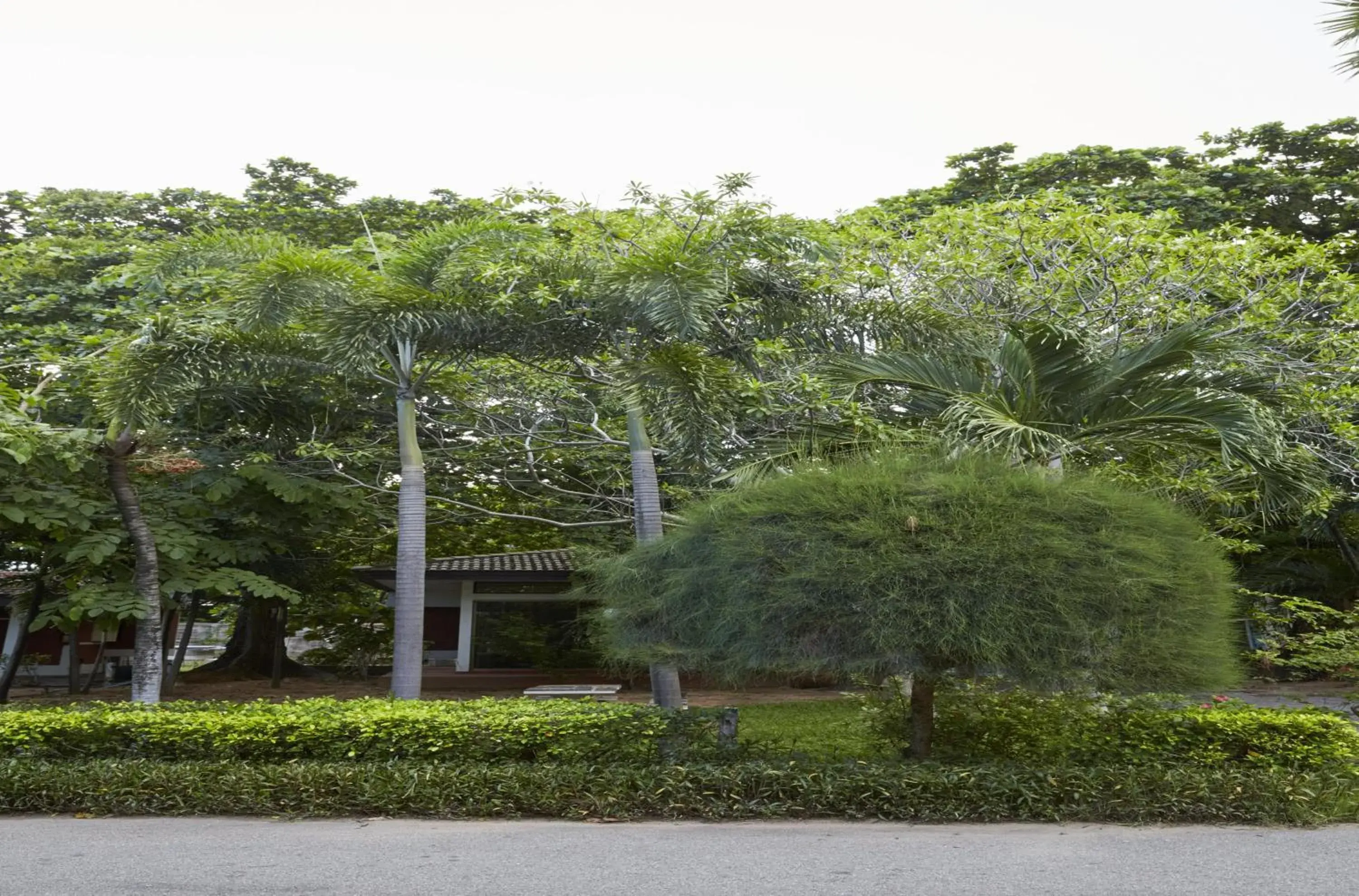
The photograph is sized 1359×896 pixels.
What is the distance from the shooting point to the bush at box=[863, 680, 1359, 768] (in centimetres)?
757

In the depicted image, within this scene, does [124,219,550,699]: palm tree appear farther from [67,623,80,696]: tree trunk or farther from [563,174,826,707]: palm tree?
[67,623,80,696]: tree trunk

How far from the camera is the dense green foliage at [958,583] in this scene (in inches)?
273

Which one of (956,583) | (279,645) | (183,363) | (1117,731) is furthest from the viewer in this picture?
(279,645)

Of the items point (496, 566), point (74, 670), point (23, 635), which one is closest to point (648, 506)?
point (496, 566)

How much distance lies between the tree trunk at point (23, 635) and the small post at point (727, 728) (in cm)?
1025

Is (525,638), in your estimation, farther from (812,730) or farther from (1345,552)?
(1345,552)

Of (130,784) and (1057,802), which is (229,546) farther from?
(1057,802)

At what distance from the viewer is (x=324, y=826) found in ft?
22.6

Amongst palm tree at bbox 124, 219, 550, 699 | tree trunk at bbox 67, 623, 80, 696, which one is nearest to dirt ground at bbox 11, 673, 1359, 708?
tree trunk at bbox 67, 623, 80, 696

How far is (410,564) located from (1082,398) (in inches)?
250

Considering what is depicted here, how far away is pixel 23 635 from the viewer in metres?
15.2

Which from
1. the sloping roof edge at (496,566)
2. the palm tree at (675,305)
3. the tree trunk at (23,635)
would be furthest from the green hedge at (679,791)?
the sloping roof edge at (496,566)

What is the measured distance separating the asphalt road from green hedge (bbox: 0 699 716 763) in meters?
0.89

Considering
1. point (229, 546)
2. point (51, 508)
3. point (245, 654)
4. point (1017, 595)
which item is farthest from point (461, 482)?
point (1017, 595)
